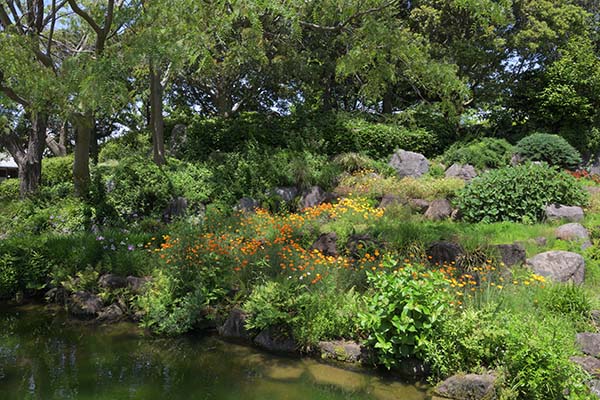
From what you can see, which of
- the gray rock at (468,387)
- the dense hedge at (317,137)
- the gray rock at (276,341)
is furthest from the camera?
the dense hedge at (317,137)

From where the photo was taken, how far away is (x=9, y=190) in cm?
1532

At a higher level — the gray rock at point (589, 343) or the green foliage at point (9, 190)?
the green foliage at point (9, 190)

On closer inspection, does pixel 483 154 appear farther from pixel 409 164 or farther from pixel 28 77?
pixel 28 77

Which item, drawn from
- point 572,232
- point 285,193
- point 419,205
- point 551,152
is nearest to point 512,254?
point 572,232

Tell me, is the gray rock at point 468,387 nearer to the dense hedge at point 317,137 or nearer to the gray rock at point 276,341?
the gray rock at point 276,341

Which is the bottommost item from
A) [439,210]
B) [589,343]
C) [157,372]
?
[157,372]

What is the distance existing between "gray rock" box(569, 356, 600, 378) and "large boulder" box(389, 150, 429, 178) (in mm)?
9028

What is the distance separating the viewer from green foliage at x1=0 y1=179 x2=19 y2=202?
1433 cm

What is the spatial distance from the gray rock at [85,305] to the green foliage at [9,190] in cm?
879

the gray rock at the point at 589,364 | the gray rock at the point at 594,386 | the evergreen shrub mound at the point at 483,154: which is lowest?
the gray rock at the point at 594,386

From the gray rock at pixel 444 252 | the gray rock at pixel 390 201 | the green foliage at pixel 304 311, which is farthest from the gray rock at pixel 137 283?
the gray rock at pixel 390 201

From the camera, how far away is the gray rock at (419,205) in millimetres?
10297

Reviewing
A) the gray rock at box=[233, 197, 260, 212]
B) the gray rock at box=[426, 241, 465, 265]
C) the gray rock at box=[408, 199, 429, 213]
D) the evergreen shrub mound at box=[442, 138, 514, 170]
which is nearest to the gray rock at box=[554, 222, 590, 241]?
the gray rock at box=[426, 241, 465, 265]

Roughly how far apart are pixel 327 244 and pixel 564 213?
4.88 metres
